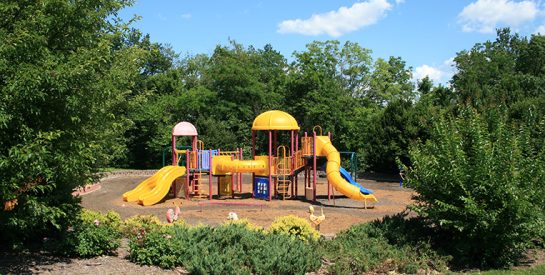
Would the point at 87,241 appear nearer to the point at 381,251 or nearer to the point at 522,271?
the point at 381,251

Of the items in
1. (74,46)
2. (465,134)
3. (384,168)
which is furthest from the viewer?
(384,168)

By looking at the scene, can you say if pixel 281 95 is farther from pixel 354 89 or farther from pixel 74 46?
pixel 74 46

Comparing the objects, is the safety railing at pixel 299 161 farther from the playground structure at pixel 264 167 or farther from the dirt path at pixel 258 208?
the dirt path at pixel 258 208

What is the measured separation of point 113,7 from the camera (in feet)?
30.0

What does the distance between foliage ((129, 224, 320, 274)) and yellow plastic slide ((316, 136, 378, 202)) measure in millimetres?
10806

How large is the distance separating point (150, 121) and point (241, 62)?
12.3 meters

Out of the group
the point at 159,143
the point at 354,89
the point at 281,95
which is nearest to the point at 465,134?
the point at 159,143

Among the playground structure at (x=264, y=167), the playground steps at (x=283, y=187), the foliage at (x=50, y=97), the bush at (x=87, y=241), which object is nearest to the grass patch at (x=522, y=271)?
the bush at (x=87, y=241)

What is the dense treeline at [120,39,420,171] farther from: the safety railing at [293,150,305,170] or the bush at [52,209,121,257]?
the bush at [52,209,121,257]

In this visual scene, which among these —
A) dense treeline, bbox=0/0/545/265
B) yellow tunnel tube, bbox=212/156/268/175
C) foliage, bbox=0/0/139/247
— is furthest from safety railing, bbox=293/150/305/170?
foliage, bbox=0/0/139/247

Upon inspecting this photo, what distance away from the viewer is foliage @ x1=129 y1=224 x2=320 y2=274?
8.48m

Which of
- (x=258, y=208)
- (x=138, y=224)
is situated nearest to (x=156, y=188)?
(x=258, y=208)

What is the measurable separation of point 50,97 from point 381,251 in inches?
266

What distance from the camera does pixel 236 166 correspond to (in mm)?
22703
